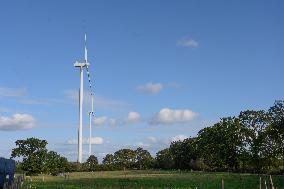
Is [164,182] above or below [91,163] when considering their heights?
below

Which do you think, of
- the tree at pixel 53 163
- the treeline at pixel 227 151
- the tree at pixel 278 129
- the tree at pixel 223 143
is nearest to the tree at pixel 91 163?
the treeline at pixel 227 151

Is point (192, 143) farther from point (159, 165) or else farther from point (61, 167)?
point (61, 167)

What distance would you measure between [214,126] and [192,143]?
19040 mm

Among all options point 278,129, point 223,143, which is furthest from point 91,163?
point 278,129

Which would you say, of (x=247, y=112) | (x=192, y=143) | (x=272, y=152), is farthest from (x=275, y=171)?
(x=192, y=143)

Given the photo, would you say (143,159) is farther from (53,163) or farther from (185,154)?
(53,163)

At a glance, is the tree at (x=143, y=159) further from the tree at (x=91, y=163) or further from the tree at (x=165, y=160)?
the tree at (x=91, y=163)

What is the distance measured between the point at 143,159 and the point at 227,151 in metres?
53.1

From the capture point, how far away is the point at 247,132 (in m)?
114

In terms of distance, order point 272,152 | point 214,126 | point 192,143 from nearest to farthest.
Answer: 1. point 272,152
2. point 214,126
3. point 192,143

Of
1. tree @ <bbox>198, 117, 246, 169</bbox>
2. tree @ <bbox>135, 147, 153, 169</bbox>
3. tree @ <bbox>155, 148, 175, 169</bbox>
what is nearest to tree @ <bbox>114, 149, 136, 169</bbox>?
tree @ <bbox>135, 147, 153, 169</bbox>

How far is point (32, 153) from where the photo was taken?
108750 millimetres

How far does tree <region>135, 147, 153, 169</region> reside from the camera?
153625 mm

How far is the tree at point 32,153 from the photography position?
10719cm
